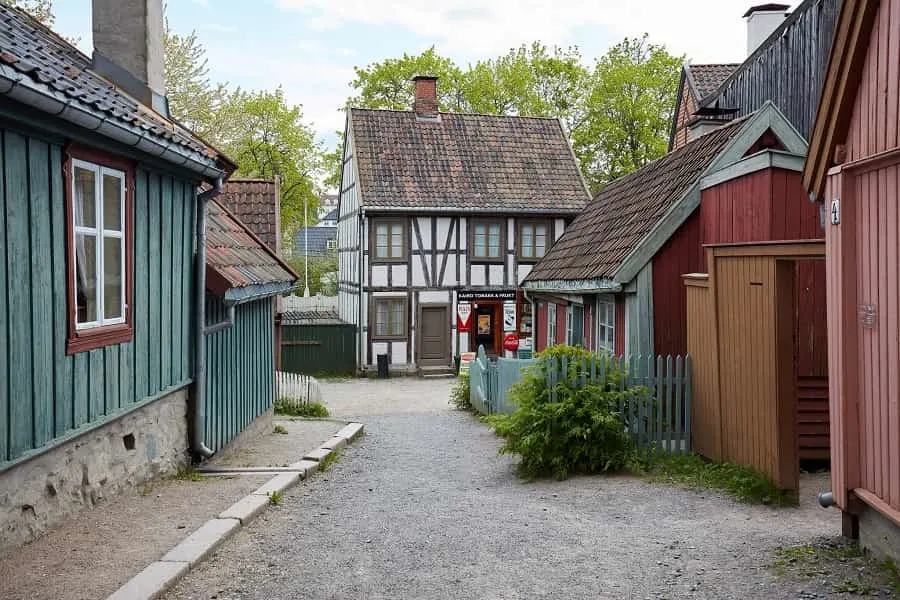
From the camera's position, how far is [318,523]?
284 inches

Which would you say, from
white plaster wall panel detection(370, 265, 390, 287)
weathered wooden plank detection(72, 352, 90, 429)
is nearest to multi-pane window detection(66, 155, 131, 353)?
weathered wooden plank detection(72, 352, 90, 429)

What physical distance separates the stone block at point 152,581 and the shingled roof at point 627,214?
7.70 metres

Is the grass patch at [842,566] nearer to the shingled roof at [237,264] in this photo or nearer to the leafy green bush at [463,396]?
the shingled roof at [237,264]

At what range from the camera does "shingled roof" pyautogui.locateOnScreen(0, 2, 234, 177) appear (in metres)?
5.10

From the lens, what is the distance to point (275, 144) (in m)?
45.2

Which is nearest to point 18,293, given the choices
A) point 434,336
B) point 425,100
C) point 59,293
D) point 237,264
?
Result: point 59,293

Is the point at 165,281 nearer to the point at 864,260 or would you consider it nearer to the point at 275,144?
the point at 864,260

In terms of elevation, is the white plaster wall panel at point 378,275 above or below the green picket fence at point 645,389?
above

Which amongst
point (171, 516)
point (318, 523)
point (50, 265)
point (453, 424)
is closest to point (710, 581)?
point (318, 523)

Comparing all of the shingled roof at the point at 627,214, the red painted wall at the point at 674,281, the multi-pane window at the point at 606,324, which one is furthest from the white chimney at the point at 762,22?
the red painted wall at the point at 674,281

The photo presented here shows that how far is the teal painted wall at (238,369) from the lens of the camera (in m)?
10.1

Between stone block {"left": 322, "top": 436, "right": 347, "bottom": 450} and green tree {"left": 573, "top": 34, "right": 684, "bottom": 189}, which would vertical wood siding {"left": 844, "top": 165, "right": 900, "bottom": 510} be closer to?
stone block {"left": 322, "top": 436, "right": 347, "bottom": 450}

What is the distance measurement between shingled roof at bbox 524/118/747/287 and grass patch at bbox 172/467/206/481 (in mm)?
5850

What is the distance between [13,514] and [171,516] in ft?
5.33
